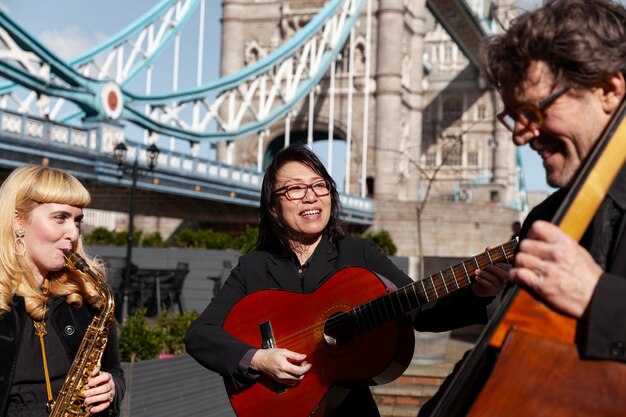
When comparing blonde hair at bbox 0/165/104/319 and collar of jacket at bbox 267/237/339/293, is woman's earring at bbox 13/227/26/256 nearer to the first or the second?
blonde hair at bbox 0/165/104/319

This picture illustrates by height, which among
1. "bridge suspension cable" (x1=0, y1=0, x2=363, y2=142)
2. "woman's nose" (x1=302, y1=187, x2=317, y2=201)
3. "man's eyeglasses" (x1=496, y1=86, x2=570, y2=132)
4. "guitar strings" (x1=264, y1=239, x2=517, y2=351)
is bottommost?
"guitar strings" (x1=264, y1=239, x2=517, y2=351)

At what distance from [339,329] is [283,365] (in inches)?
8.1

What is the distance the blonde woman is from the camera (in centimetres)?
259

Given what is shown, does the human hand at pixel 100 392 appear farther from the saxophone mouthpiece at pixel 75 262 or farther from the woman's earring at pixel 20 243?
the woman's earring at pixel 20 243

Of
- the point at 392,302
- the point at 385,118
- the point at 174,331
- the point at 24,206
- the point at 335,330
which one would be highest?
the point at 385,118

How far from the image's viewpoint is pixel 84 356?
268cm

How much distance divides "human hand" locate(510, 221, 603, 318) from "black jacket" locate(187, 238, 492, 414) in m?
1.11

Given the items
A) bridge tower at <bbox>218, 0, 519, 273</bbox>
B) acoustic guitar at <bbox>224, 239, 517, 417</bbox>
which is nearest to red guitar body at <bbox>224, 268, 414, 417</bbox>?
acoustic guitar at <bbox>224, 239, 517, 417</bbox>

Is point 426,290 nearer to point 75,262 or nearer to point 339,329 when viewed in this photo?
point 339,329

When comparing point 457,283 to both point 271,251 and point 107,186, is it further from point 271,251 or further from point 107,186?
point 107,186

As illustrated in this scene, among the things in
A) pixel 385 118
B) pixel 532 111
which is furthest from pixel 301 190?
pixel 385 118

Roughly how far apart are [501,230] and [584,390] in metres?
33.9

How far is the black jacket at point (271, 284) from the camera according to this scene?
255 cm

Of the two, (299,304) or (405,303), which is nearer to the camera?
(405,303)
